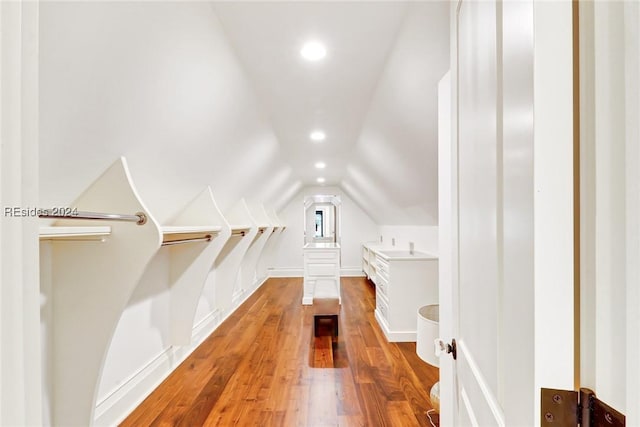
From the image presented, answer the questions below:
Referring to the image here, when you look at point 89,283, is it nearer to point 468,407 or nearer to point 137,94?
point 137,94

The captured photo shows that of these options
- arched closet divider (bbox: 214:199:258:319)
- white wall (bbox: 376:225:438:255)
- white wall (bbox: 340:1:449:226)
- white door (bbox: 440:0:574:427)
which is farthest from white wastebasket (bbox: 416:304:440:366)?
arched closet divider (bbox: 214:199:258:319)

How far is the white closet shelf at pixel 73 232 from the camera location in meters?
1.04

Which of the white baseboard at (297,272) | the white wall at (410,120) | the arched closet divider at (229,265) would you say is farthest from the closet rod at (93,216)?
the white baseboard at (297,272)

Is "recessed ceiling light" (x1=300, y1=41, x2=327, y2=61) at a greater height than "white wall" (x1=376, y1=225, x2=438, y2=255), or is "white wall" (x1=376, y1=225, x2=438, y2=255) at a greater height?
"recessed ceiling light" (x1=300, y1=41, x2=327, y2=61)

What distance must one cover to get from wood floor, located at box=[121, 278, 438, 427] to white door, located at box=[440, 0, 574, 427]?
1.47 meters

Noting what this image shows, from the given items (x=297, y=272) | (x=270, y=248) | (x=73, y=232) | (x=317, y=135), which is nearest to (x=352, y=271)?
(x=297, y=272)

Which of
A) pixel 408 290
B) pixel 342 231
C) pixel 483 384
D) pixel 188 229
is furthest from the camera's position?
pixel 342 231

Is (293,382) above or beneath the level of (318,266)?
beneath

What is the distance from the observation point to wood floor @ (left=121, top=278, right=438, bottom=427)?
199cm

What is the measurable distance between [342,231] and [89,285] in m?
6.36

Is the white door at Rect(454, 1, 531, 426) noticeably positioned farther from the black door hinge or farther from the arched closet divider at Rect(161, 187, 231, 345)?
the arched closet divider at Rect(161, 187, 231, 345)

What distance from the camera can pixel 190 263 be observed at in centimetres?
254

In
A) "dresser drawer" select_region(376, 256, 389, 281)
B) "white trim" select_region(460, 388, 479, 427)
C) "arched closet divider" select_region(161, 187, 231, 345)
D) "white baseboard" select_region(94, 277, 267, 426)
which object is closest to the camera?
"white trim" select_region(460, 388, 479, 427)
